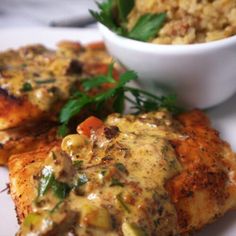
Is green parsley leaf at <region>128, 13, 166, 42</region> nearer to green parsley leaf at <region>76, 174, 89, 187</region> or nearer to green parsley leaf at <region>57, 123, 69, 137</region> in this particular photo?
green parsley leaf at <region>57, 123, 69, 137</region>

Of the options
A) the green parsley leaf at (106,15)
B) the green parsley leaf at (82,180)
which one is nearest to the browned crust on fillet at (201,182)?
the green parsley leaf at (82,180)

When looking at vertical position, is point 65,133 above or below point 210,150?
below

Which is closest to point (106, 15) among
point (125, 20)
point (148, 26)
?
point (125, 20)

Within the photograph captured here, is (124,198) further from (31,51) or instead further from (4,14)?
(4,14)

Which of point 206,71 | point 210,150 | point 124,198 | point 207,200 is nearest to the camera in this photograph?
point 124,198

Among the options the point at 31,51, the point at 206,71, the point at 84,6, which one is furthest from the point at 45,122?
the point at 84,6

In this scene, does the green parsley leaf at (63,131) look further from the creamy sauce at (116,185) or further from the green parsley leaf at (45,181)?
the green parsley leaf at (45,181)

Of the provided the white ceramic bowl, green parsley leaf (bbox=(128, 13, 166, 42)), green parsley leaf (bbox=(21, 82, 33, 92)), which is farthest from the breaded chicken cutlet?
green parsley leaf (bbox=(128, 13, 166, 42))
